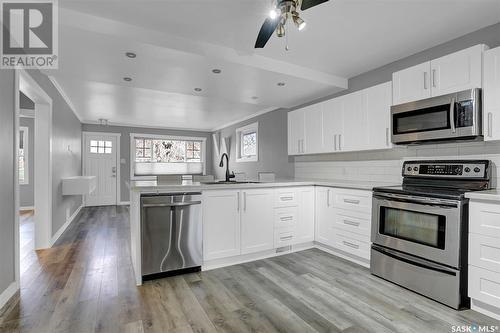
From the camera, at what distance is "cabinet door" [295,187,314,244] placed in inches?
135

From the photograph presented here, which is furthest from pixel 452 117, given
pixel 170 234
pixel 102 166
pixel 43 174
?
pixel 102 166

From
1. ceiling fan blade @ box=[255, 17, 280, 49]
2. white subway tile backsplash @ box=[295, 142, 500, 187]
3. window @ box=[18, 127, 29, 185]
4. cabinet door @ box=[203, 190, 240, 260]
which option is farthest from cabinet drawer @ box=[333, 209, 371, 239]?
window @ box=[18, 127, 29, 185]

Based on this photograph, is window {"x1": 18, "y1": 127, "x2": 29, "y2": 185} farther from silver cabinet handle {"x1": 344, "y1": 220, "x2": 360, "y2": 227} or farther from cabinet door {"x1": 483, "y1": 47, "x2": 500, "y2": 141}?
cabinet door {"x1": 483, "y1": 47, "x2": 500, "y2": 141}

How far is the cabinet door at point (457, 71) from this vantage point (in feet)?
7.35

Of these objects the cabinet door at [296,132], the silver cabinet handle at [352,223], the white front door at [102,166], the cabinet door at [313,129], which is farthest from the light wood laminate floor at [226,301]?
the white front door at [102,166]

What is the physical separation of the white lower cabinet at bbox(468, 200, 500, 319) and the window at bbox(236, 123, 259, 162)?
431 centimetres

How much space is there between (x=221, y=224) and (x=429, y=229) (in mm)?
1963

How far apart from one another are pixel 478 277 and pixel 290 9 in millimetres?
2344

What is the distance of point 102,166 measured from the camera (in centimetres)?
739

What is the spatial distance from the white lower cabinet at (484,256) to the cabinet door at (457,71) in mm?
1062

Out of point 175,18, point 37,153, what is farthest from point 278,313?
point 37,153

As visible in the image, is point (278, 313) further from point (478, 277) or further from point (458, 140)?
point (458, 140)

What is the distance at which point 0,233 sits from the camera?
2078mm

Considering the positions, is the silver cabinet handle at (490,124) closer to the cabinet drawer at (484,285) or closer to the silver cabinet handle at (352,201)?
the cabinet drawer at (484,285)
